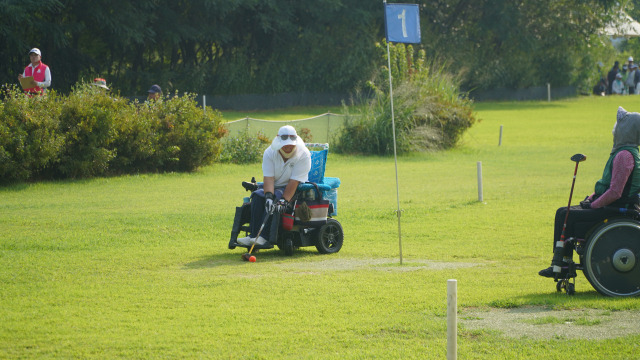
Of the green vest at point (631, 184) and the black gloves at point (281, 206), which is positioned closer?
the green vest at point (631, 184)

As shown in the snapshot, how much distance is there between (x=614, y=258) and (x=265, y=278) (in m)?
3.65

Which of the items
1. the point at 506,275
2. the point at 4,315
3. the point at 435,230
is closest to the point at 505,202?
the point at 435,230

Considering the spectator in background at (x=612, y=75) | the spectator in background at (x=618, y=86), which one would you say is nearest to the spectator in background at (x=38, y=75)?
the spectator in background at (x=618, y=86)

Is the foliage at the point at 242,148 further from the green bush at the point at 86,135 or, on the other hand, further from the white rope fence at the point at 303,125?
the green bush at the point at 86,135

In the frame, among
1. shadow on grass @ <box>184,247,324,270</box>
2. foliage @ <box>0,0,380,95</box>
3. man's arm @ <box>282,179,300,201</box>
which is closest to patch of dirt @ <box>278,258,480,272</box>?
shadow on grass @ <box>184,247,324,270</box>

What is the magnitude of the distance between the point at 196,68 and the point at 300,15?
8.43 m

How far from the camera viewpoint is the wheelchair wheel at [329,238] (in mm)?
11180

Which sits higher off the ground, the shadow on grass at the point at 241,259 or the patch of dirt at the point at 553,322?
the shadow on grass at the point at 241,259

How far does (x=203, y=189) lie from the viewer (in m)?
18.8

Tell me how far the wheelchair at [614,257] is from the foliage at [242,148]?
54.7ft

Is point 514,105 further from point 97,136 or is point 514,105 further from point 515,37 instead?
Result: point 97,136

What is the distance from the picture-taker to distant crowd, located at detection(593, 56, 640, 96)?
6344cm

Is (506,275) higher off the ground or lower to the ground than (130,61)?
lower

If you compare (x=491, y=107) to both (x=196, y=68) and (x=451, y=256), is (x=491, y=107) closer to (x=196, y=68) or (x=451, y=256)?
(x=196, y=68)
